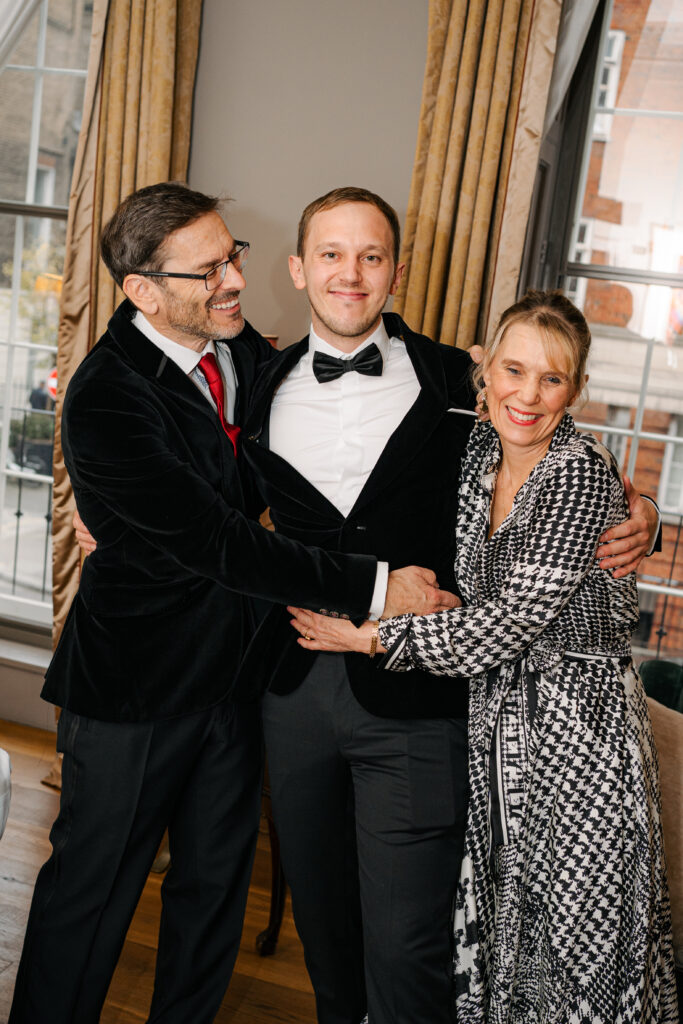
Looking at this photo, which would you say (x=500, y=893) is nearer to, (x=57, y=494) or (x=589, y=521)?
(x=589, y=521)

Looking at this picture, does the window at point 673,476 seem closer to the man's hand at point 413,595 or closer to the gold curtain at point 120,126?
the man's hand at point 413,595

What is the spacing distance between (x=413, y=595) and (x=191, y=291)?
73cm

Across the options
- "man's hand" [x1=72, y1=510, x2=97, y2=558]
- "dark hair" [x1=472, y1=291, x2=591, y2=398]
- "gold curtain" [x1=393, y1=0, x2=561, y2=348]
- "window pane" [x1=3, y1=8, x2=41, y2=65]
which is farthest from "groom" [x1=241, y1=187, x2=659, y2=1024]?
"window pane" [x1=3, y1=8, x2=41, y2=65]

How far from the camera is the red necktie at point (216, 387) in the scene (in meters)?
1.80

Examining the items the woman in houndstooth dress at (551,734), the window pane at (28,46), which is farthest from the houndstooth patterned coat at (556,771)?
the window pane at (28,46)

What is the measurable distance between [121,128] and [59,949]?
8.39ft

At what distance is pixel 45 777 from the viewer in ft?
10.3

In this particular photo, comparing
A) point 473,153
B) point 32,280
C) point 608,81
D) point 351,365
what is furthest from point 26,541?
point 608,81

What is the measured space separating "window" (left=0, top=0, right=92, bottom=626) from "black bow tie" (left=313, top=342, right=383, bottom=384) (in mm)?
2169

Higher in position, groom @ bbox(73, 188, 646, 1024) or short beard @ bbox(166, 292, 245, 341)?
short beard @ bbox(166, 292, 245, 341)

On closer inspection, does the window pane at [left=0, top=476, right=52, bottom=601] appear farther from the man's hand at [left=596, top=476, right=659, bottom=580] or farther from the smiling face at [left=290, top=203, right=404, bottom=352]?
the man's hand at [left=596, top=476, right=659, bottom=580]

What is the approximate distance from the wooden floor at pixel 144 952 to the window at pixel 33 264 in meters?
1.18

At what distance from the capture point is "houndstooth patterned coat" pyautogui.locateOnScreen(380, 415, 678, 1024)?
4.92 ft

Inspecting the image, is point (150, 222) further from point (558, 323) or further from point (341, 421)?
point (558, 323)
